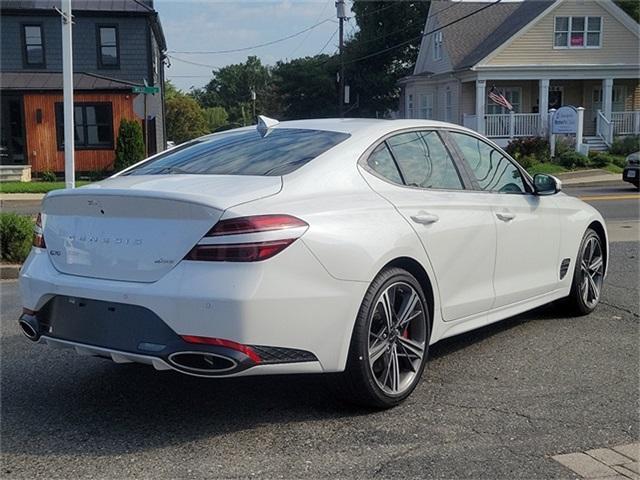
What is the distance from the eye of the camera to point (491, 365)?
190 inches

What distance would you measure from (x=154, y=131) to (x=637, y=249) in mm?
24015

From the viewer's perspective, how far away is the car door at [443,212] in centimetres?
429

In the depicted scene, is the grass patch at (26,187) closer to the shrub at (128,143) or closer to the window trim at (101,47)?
the shrub at (128,143)

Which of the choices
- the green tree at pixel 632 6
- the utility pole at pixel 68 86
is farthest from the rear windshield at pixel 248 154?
the green tree at pixel 632 6

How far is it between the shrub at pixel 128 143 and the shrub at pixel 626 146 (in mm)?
18876

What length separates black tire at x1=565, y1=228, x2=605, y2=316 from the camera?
5945mm

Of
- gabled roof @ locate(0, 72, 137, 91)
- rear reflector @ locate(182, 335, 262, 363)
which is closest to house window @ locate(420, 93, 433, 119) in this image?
gabled roof @ locate(0, 72, 137, 91)

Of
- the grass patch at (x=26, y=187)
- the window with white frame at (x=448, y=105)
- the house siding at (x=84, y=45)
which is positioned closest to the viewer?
the grass patch at (x=26, y=187)

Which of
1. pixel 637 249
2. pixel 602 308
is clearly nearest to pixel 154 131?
pixel 637 249

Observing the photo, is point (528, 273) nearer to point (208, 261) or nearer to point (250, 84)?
point (208, 261)

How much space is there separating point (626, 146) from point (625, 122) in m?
3.75

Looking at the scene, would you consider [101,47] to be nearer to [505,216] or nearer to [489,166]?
[489,166]

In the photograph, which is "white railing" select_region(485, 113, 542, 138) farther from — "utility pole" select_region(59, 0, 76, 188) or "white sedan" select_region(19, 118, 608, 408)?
"white sedan" select_region(19, 118, 608, 408)

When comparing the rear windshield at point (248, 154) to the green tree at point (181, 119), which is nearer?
the rear windshield at point (248, 154)
